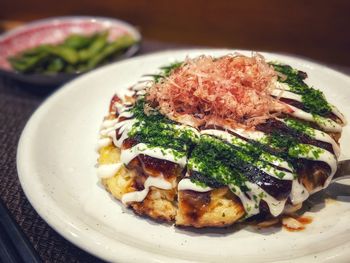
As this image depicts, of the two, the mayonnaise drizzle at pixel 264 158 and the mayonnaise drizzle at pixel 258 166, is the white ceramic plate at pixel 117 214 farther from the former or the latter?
the mayonnaise drizzle at pixel 264 158

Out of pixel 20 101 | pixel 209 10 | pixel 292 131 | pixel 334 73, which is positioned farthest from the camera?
pixel 209 10

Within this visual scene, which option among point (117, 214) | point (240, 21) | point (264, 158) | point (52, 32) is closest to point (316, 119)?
point (264, 158)

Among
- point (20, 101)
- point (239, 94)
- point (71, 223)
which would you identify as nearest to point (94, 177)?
point (71, 223)

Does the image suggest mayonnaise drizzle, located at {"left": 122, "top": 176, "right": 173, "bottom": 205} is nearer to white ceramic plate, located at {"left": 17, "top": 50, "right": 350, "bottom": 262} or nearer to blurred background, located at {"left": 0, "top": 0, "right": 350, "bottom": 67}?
white ceramic plate, located at {"left": 17, "top": 50, "right": 350, "bottom": 262}

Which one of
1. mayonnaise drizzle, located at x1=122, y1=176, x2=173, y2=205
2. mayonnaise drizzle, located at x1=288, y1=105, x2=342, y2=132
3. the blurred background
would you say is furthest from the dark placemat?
the blurred background

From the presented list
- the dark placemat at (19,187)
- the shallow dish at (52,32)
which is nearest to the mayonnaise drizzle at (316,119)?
the dark placemat at (19,187)

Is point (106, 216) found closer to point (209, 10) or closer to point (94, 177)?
point (94, 177)

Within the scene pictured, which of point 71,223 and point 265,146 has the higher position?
point 265,146

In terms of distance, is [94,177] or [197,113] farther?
[94,177]

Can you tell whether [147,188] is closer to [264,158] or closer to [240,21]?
[264,158]
